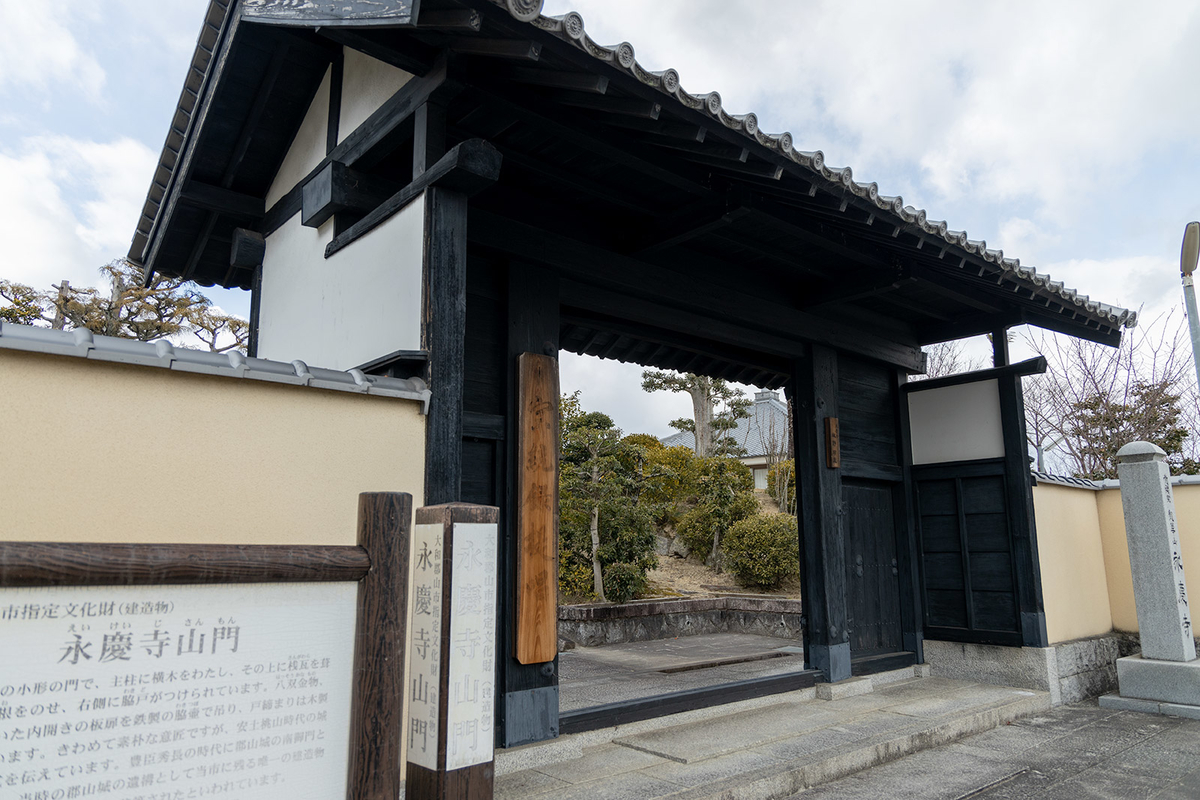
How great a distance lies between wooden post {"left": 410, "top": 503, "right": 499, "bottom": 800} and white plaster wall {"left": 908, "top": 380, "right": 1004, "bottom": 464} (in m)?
6.25

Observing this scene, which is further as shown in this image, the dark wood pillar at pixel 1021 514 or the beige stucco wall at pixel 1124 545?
the beige stucco wall at pixel 1124 545

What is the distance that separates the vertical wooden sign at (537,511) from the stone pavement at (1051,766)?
171 centimetres

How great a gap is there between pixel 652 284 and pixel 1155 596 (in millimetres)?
5245

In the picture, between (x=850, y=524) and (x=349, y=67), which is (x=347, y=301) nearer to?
(x=349, y=67)

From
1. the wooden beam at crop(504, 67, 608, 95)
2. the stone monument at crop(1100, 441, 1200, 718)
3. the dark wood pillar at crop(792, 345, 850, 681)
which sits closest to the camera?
the wooden beam at crop(504, 67, 608, 95)

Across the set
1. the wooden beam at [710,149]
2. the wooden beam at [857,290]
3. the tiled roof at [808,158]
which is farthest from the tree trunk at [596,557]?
the wooden beam at [710,149]

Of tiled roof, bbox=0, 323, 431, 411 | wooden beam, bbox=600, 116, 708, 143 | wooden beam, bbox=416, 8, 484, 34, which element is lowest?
tiled roof, bbox=0, 323, 431, 411

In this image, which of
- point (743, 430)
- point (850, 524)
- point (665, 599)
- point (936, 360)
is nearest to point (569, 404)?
point (665, 599)

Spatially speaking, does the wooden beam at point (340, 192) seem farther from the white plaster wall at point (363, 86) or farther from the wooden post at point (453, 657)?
the wooden post at point (453, 657)

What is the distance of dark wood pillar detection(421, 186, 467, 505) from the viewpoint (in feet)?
11.5

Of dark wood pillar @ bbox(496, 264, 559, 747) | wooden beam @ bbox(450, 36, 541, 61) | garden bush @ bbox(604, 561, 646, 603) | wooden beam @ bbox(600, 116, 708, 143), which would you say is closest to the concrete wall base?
garden bush @ bbox(604, 561, 646, 603)

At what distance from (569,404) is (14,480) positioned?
9.95m

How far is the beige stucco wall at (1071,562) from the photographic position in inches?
272

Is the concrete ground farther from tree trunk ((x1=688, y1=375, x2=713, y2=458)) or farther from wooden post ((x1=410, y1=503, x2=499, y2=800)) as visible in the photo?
tree trunk ((x1=688, y1=375, x2=713, y2=458))
